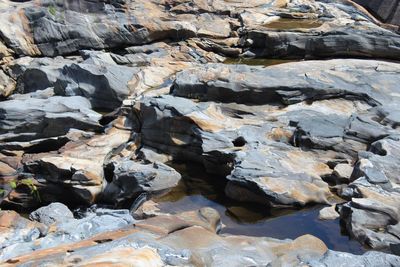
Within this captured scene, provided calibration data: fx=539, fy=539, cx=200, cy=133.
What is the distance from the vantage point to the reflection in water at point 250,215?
34.3 feet

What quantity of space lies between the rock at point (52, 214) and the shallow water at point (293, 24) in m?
15.5

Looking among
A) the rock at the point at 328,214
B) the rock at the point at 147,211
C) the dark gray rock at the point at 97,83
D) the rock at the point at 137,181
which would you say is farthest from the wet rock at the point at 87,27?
the rock at the point at 328,214

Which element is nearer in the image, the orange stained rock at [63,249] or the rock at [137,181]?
the orange stained rock at [63,249]

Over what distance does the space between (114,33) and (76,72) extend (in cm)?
550

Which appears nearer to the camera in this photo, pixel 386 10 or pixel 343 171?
pixel 343 171

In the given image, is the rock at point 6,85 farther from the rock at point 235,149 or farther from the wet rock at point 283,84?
the rock at point 235,149

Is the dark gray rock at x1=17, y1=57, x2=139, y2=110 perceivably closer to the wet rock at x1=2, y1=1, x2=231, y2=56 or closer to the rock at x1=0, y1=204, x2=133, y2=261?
the wet rock at x1=2, y1=1, x2=231, y2=56

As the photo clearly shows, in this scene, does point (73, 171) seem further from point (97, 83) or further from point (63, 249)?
point (97, 83)

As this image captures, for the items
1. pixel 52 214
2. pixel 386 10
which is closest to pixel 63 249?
pixel 52 214

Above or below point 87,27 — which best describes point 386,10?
above

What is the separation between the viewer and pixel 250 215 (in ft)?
37.4

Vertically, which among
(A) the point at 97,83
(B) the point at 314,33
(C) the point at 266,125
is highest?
(B) the point at 314,33

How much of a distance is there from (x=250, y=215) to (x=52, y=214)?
425 cm

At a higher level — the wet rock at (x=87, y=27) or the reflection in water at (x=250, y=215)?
the wet rock at (x=87, y=27)
